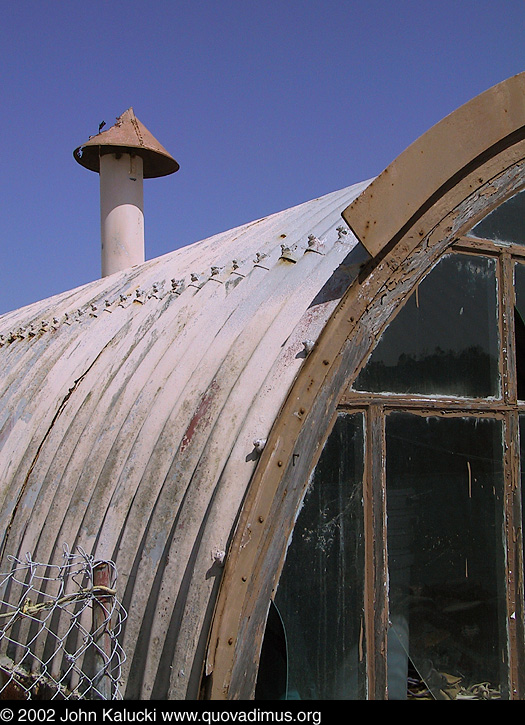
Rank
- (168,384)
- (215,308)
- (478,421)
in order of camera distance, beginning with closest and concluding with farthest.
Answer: (478,421)
(168,384)
(215,308)

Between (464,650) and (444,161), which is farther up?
(444,161)

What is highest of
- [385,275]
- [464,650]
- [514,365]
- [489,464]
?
[385,275]

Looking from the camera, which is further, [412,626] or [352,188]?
[352,188]

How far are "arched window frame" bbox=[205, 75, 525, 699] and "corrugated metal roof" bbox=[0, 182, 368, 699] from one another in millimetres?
144

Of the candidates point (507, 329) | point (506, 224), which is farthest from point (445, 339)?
point (506, 224)

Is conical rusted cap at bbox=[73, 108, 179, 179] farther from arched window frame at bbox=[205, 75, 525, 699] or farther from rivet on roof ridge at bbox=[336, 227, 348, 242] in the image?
arched window frame at bbox=[205, 75, 525, 699]

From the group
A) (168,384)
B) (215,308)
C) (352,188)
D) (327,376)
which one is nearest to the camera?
(327,376)

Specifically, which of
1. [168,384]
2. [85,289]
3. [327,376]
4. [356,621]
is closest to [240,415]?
[327,376]

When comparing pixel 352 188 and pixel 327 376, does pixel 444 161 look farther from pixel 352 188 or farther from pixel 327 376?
pixel 352 188

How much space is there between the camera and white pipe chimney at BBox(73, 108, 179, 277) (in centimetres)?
989

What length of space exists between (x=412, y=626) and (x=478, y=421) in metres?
1.20

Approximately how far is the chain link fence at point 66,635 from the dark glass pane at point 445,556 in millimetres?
1462

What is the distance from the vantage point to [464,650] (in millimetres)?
3814

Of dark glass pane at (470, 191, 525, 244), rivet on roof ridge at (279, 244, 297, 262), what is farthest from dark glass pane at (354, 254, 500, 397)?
rivet on roof ridge at (279, 244, 297, 262)
